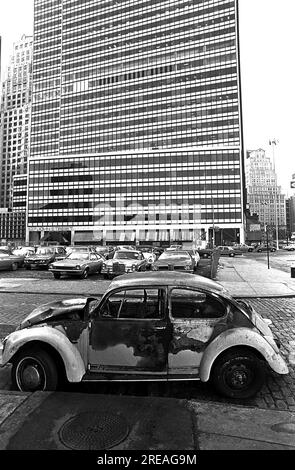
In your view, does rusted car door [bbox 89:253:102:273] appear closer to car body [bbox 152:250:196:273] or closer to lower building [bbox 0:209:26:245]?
car body [bbox 152:250:196:273]

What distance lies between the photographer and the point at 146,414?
11.2 feet

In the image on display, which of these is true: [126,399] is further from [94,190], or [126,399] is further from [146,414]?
[94,190]

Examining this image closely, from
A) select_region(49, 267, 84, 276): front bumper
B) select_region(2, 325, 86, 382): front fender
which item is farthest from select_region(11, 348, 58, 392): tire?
select_region(49, 267, 84, 276): front bumper

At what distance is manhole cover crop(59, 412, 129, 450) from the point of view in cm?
290

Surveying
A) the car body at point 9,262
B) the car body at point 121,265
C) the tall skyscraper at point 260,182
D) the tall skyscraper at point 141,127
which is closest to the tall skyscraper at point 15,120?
the tall skyscraper at point 141,127

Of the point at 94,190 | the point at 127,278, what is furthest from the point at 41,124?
the point at 127,278

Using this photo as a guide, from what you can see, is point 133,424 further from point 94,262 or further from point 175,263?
point 94,262

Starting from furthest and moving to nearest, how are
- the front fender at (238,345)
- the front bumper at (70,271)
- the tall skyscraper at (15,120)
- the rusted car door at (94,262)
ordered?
the tall skyscraper at (15,120), the rusted car door at (94,262), the front bumper at (70,271), the front fender at (238,345)

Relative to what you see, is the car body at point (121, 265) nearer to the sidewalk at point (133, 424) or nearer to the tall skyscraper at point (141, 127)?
the sidewalk at point (133, 424)

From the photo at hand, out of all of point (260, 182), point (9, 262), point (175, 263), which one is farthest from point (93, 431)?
point (260, 182)

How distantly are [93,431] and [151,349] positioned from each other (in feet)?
4.04

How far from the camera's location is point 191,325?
4184 millimetres

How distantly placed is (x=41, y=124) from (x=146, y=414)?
12779cm

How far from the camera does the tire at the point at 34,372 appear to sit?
4109 mm
